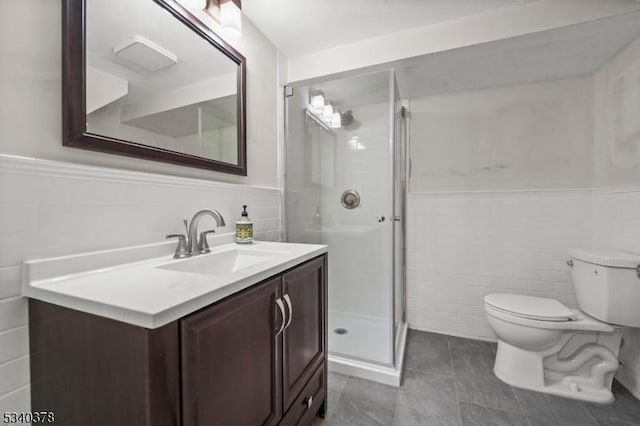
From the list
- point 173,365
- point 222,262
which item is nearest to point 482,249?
point 222,262

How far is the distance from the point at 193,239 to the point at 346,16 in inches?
61.3

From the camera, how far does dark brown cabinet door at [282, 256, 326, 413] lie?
3.36ft

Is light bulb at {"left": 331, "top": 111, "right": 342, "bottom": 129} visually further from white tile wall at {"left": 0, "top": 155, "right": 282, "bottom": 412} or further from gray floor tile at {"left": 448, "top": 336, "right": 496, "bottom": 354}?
gray floor tile at {"left": 448, "top": 336, "right": 496, "bottom": 354}

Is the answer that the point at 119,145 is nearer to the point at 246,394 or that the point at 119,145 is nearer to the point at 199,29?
the point at 199,29

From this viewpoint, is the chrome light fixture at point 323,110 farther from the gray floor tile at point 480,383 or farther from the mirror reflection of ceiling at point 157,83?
the gray floor tile at point 480,383

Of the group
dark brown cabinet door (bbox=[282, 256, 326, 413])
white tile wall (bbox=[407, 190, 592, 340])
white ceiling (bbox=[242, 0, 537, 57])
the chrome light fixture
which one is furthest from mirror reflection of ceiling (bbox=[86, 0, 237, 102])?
white tile wall (bbox=[407, 190, 592, 340])

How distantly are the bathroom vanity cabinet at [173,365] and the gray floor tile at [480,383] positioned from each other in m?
1.17

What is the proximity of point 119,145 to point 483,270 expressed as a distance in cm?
253

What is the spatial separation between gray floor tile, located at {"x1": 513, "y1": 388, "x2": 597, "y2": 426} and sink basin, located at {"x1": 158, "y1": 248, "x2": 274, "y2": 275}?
1615mm

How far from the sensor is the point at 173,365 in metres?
0.59

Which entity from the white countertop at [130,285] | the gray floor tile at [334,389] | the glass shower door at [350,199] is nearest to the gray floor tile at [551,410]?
the glass shower door at [350,199]

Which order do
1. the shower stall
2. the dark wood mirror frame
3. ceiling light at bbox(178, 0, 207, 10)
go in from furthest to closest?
the shower stall
ceiling light at bbox(178, 0, 207, 10)
the dark wood mirror frame

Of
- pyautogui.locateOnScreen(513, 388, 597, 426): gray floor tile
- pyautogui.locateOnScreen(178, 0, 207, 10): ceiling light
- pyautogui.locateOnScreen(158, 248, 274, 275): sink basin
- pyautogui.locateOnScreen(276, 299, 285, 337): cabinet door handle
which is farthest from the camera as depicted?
pyautogui.locateOnScreen(513, 388, 597, 426): gray floor tile

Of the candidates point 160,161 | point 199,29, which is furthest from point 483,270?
point 199,29
